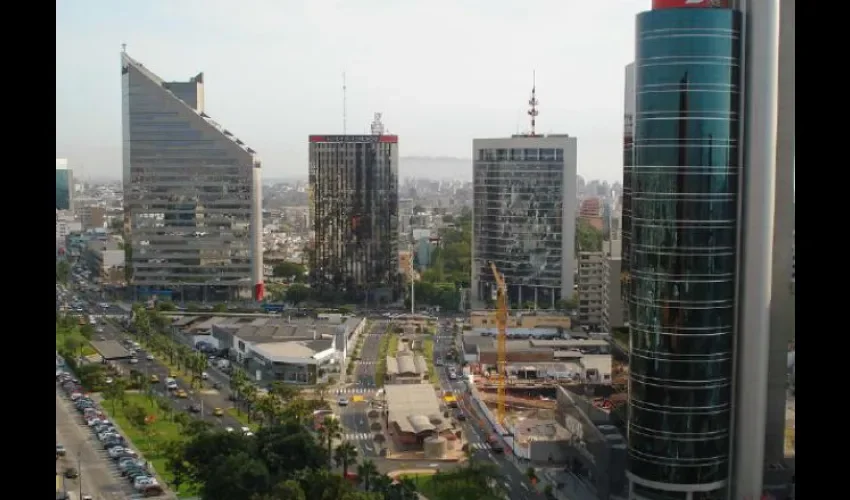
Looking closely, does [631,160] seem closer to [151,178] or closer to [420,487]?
[420,487]

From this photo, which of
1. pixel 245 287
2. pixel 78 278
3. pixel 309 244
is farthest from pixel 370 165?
pixel 78 278

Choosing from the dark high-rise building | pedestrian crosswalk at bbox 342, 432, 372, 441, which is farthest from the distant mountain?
pedestrian crosswalk at bbox 342, 432, 372, 441

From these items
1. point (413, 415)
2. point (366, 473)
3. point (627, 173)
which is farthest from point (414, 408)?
point (627, 173)

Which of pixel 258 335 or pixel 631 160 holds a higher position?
pixel 631 160

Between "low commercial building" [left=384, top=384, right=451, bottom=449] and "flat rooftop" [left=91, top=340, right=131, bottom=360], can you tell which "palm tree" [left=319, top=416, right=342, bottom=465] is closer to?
"low commercial building" [left=384, top=384, right=451, bottom=449]

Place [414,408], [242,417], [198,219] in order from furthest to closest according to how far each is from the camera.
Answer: [198,219] < [242,417] < [414,408]

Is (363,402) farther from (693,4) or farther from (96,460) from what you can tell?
(693,4)
